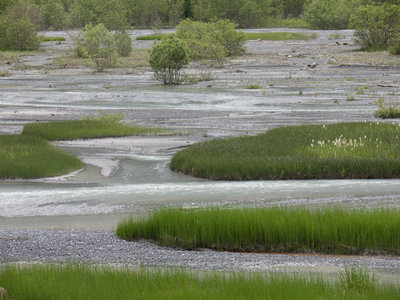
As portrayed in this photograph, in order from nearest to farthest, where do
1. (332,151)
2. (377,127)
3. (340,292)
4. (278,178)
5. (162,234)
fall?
(340,292), (162,234), (278,178), (332,151), (377,127)

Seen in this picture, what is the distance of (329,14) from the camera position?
9956cm

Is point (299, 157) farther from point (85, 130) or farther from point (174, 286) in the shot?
point (174, 286)

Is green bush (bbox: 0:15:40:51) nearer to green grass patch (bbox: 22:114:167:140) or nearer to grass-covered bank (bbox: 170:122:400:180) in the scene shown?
green grass patch (bbox: 22:114:167:140)

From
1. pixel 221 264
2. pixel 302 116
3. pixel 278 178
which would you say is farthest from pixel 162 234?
pixel 302 116

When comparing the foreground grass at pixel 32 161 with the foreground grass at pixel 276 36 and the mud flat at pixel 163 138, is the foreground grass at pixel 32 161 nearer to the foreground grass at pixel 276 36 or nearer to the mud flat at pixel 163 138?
the mud flat at pixel 163 138

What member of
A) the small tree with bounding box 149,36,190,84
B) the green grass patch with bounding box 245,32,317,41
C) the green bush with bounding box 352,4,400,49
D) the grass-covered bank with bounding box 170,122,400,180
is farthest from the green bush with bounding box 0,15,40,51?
the grass-covered bank with bounding box 170,122,400,180

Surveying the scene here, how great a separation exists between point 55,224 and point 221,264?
513cm

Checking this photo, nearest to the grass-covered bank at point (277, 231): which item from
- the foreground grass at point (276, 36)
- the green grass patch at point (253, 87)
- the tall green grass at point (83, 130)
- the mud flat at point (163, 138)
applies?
the mud flat at point (163, 138)

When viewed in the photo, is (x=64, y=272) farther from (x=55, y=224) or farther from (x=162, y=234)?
(x=55, y=224)

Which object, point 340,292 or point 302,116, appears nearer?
point 340,292

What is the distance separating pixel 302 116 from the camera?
33.1 m

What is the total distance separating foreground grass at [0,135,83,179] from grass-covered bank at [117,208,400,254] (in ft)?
26.3

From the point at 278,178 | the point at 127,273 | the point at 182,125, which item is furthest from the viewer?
the point at 182,125

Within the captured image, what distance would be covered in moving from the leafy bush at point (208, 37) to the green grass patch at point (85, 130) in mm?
39576
